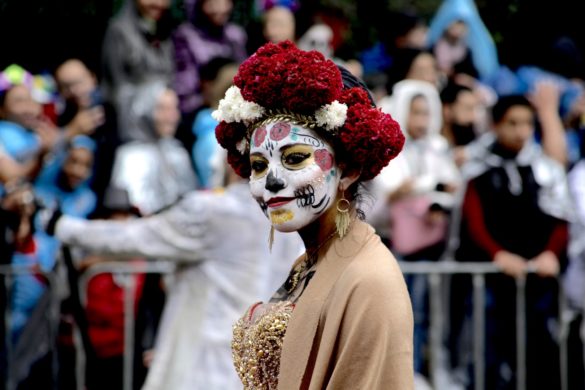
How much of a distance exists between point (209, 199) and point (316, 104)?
3404mm

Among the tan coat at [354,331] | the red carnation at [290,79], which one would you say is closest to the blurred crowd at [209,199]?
the red carnation at [290,79]

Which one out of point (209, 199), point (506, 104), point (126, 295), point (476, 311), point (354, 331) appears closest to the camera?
point (354, 331)

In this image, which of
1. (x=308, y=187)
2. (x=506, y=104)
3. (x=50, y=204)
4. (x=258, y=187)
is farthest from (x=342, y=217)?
(x=506, y=104)

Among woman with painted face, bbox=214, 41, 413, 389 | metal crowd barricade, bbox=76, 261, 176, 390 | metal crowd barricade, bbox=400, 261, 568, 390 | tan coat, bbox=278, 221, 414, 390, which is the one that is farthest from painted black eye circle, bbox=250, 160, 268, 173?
metal crowd barricade, bbox=400, 261, 568, 390

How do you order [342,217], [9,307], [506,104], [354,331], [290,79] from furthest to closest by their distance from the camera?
[506,104] < [9,307] < [342,217] < [290,79] < [354,331]

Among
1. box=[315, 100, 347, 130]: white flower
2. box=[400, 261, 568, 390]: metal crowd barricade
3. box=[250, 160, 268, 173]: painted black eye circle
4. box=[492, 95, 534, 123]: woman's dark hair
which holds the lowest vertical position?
box=[400, 261, 568, 390]: metal crowd barricade

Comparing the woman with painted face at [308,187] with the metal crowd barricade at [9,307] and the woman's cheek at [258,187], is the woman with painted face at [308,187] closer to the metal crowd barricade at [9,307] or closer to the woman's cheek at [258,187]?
the woman's cheek at [258,187]

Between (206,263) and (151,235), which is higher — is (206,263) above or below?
below

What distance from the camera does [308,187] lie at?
4.14 m

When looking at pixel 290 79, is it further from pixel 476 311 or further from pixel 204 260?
pixel 476 311

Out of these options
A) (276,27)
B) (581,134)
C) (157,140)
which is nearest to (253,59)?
(157,140)

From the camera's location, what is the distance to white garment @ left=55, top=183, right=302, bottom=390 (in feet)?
24.3

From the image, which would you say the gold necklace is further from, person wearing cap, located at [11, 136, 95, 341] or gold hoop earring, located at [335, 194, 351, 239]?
person wearing cap, located at [11, 136, 95, 341]

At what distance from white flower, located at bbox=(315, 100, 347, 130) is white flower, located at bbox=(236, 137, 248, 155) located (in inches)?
13.2
